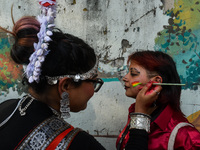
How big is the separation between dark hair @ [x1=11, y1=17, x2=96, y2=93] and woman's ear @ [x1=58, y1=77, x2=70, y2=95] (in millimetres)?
36

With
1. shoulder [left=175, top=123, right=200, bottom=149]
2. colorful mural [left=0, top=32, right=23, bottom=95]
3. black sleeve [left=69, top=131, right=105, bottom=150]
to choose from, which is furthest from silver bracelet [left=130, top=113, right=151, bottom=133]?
colorful mural [left=0, top=32, right=23, bottom=95]

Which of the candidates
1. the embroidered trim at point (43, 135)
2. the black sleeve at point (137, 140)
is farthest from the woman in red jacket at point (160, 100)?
the embroidered trim at point (43, 135)

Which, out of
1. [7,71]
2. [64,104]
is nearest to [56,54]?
[64,104]

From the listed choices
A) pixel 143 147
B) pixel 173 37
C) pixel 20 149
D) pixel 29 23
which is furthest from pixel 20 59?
pixel 173 37

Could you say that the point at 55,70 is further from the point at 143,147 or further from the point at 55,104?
the point at 143,147

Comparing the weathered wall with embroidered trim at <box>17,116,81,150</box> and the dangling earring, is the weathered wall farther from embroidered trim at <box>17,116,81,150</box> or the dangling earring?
embroidered trim at <box>17,116,81,150</box>

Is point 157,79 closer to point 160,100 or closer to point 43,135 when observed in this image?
point 160,100

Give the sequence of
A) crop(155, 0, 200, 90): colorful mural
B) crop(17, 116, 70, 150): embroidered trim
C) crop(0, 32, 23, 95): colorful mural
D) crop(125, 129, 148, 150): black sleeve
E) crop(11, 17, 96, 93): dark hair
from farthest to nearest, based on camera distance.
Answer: crop(0, 32, 23, 95): colorful mural < crop(155, 0, 200, 90): colorful mural < crop(125, 129, 148, 150): black sleeve < crop(11, 17, 96, 93): dark hair < crop(17, 116, 70, 150): embroidered trim

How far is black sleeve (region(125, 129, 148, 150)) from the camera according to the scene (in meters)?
1.06

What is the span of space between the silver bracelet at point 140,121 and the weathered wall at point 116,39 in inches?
27.3

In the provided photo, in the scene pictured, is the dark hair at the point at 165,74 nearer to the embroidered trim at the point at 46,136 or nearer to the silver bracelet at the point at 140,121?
the silver bracelet at the point at 140,121

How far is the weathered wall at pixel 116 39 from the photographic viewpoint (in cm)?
172

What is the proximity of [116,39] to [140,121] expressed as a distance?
3.08 ft

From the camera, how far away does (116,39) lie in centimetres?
187
